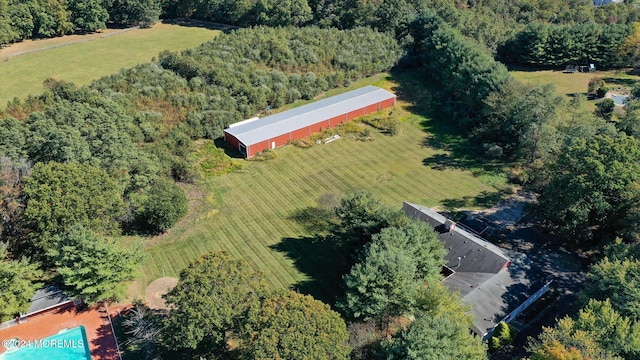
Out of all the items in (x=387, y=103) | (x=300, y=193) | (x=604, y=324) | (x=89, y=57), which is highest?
(x=89, y=57)

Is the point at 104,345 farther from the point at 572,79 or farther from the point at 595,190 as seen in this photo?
the point at 572,79

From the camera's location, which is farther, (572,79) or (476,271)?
(572,79)

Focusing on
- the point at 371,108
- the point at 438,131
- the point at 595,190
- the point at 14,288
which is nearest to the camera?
the point at 14,288

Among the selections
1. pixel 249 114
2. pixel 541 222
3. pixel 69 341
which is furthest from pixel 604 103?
pixel 69 341

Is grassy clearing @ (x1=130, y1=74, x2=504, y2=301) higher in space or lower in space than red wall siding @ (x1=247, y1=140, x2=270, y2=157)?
lower

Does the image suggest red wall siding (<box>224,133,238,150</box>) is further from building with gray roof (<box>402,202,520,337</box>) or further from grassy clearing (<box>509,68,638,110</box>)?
grassy clearing (<box>509,68,638,110</box>)

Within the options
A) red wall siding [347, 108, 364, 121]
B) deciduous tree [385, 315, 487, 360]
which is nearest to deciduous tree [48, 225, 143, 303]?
deciduous tree [385, 315, 487, 360]

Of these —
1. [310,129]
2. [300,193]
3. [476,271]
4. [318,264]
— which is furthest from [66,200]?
[476,271]
